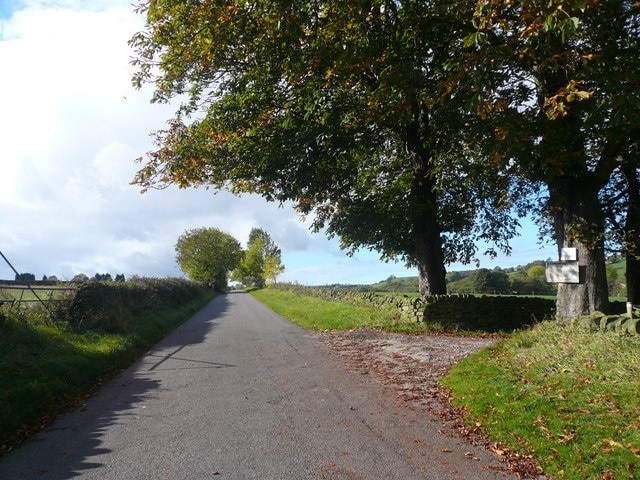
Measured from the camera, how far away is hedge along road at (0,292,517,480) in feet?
16.3

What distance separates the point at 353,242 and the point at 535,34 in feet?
43.0

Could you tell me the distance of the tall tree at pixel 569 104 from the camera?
8.75 metres

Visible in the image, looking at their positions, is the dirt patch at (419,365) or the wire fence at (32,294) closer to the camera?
the dirt patch at (419,365)

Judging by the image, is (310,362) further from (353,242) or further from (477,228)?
(477,228)

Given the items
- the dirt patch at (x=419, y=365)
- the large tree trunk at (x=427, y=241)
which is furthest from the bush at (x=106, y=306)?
the large tree trunk at (x=427, y=241)

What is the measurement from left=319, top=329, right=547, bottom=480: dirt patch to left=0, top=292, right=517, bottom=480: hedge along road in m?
0.26

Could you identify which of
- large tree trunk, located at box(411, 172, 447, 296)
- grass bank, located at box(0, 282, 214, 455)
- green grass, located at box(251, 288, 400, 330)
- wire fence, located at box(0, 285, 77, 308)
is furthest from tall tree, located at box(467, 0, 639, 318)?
wire fence, located at box(0, 285, 77, 308)

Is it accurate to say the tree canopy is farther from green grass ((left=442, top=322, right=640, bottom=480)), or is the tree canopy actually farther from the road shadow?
the road shadow

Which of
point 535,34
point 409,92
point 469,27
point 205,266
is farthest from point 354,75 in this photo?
point 205,266

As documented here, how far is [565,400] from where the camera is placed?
6117 millimetres

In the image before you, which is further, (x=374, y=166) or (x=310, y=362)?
(x=374, y=166)

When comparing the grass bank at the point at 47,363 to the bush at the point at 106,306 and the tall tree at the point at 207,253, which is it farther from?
the tall tree at the point at 207,253

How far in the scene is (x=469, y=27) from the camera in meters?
11.2

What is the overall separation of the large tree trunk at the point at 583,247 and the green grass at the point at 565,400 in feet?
8.44
